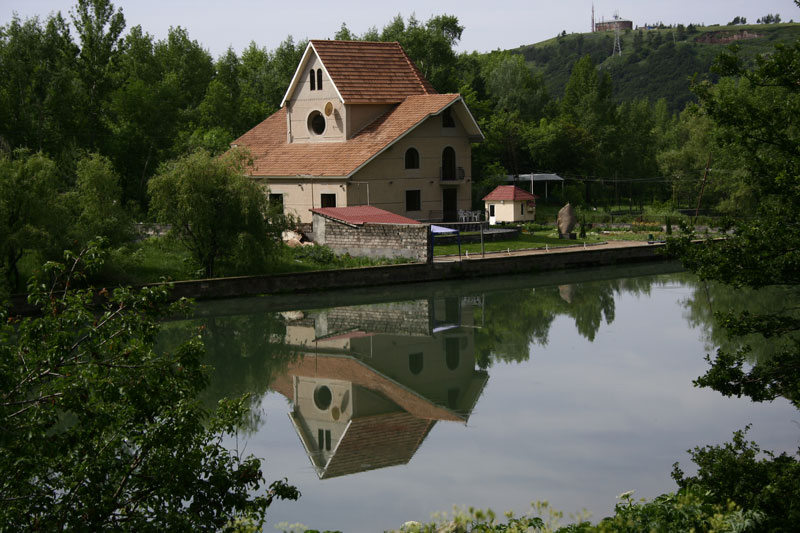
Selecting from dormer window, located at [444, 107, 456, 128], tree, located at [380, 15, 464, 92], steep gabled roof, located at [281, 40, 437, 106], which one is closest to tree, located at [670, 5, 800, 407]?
dormer window, located at [444, 107, 456, 128]

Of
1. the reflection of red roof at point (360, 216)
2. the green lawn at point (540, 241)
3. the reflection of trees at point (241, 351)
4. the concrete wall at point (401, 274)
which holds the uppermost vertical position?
the reflection of red roof at point (360, 216)

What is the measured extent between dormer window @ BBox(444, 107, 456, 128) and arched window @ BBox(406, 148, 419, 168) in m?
1.95

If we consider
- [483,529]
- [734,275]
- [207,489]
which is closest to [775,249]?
[734,275]

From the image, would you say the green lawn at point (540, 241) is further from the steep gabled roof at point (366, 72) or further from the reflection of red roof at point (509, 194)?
the steep gabled roof at point (366, 72)

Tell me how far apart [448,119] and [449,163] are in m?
2.02

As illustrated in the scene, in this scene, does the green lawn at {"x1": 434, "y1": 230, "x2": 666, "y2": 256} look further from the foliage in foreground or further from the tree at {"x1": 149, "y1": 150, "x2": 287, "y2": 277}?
the foliage in foreground

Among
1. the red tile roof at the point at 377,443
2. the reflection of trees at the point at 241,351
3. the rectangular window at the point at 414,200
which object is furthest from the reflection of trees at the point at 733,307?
the rectangular window at the point at 414,200

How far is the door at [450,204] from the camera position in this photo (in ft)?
142

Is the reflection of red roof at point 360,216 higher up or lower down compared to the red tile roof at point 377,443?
higher up

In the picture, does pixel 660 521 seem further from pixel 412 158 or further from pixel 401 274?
pixel 412 158

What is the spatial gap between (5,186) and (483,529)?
69.1 feet

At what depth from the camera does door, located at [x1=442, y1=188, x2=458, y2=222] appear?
4341cm

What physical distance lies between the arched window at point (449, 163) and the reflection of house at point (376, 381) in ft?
52.8

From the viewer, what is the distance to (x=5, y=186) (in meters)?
25.2
